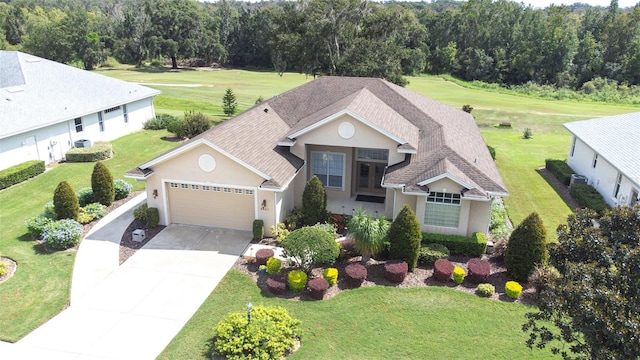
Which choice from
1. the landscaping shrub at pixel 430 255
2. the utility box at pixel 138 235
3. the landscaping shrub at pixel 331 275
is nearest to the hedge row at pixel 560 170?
the landscaping shrub at pixel 430 255

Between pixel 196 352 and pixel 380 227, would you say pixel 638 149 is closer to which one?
pixel 380 227

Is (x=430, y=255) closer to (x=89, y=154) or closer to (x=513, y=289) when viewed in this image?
(x=513, y=289)

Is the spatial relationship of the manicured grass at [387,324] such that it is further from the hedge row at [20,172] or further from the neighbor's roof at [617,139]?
the hedge row at [20,172]

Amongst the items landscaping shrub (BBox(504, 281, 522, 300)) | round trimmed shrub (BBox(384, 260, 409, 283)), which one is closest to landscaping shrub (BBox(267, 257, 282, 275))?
round trimmed shrub (BBox(384, 260, 409, 283))

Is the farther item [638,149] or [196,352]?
[638,149]

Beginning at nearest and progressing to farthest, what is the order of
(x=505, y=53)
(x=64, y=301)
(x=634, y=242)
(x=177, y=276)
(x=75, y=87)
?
(x=634, y=242) < (x=64, y=301) < (x=177, y=276) < (x=75, y=87) < (x=505, y=53)

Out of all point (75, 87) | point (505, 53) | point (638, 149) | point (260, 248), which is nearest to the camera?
point (260, 248)

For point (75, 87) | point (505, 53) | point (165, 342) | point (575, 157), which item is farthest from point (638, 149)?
point (505, 53)
